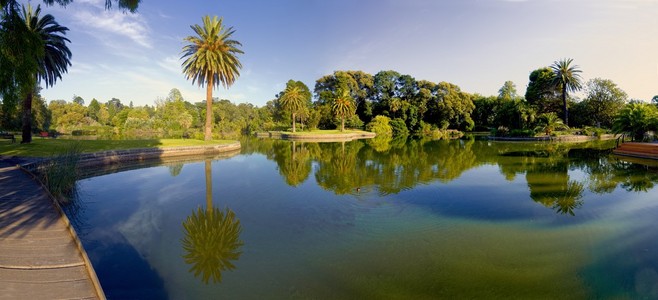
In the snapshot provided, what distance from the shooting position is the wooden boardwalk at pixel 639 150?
2292 centimetres

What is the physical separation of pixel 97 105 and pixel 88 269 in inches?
4959

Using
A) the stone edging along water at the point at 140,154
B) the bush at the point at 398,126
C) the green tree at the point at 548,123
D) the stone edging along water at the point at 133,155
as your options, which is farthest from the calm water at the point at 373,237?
the bush at the point at 398,126

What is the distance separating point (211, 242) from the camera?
306 inches

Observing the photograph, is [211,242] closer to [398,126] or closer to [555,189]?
[555,189]

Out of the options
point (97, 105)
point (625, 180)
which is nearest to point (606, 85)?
point (625, 180)

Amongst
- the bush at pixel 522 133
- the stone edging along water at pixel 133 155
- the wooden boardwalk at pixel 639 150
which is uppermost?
the bush at pixel 522 133

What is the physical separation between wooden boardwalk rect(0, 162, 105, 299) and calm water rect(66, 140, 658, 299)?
726 mm

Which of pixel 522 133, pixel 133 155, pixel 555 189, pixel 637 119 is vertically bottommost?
pixel 555 189

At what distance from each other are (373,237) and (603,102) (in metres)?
66.3

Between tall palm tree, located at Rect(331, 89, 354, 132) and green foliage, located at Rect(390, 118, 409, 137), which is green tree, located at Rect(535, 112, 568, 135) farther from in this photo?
tall palm tree, located at Rect(331, 89, 354, 132)

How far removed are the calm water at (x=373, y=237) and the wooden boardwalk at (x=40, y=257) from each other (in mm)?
726

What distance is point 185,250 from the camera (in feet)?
23.9

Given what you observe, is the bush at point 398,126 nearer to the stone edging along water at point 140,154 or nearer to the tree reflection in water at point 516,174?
the stone edging along water at point 140,154

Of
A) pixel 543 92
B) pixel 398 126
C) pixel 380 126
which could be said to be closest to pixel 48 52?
pixel 380 126
